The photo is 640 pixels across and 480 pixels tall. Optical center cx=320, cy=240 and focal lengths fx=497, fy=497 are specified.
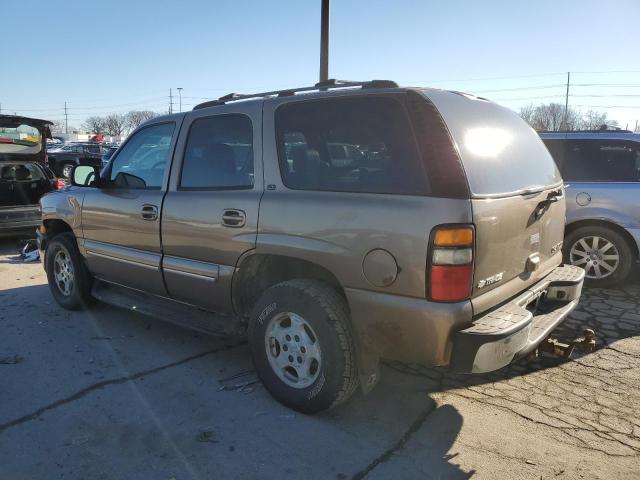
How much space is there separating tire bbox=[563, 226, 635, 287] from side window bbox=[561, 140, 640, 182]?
60 centimetres

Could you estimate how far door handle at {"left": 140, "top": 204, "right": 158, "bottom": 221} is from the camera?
3.85 meters

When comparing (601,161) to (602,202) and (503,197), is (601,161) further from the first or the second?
(503,197)

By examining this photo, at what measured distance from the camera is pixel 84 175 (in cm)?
469

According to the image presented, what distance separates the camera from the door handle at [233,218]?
3.25 m

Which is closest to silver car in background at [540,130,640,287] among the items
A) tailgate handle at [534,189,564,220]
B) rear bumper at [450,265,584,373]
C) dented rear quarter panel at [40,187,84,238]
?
tailgate handle at [534,189,564,220]

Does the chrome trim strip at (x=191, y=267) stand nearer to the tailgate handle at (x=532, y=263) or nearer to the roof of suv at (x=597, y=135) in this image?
the tailgate handle at (x=532, y=263)

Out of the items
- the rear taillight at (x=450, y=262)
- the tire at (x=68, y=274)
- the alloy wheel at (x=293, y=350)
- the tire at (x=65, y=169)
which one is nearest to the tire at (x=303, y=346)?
the alloy wheel at (x=293, y=350)

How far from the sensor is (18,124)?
323 inches

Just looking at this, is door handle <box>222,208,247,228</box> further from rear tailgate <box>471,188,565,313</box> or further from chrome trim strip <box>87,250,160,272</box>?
rear tailgate <box>471,188,565,313</box>

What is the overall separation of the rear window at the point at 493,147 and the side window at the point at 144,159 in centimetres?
226

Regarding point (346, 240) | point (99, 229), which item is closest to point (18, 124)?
point (99, 229)

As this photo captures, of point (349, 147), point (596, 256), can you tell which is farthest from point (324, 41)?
point (349, 147)

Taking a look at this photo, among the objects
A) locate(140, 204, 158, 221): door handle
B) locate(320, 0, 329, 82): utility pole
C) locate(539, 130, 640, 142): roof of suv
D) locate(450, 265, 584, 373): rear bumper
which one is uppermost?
locate(320, 0, 329, 82): utility pole

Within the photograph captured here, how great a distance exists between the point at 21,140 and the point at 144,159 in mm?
5846
